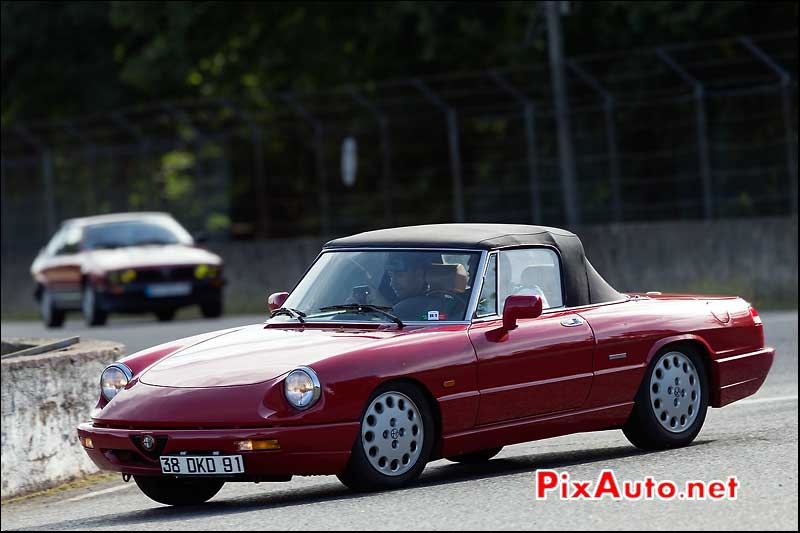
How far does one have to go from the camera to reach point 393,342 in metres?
8.74

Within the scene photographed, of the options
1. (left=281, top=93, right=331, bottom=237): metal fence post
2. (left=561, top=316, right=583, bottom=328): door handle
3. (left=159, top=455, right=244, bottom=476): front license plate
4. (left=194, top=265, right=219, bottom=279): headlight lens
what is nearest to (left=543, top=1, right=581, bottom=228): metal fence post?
(left=281, top=93, right=331, bottom=237): metal fence post

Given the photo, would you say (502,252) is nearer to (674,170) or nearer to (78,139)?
(674,170)

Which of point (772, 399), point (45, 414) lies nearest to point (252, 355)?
point (45, 414)

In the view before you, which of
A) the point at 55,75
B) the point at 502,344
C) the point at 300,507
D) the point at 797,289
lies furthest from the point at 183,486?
the point at 55,75

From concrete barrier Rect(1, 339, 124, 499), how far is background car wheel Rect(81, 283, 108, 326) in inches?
538

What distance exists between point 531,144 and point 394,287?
17.5 meters

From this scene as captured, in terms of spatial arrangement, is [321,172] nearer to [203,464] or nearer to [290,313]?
[290,313]

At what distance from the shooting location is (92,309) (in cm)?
2466

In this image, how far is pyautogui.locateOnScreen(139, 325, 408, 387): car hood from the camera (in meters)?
8.46

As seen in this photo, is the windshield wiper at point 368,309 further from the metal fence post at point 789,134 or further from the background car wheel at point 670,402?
the metal fence post at point 789,134

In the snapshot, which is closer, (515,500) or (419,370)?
(515,500)

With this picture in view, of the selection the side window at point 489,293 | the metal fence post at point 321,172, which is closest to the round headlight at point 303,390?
the side window at point 489,293

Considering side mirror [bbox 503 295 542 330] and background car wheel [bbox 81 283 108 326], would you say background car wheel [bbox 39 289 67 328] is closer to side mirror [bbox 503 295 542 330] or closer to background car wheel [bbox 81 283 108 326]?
background car wheel [bbox 81 283 108 326]

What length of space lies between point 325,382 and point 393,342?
1.87 ft
